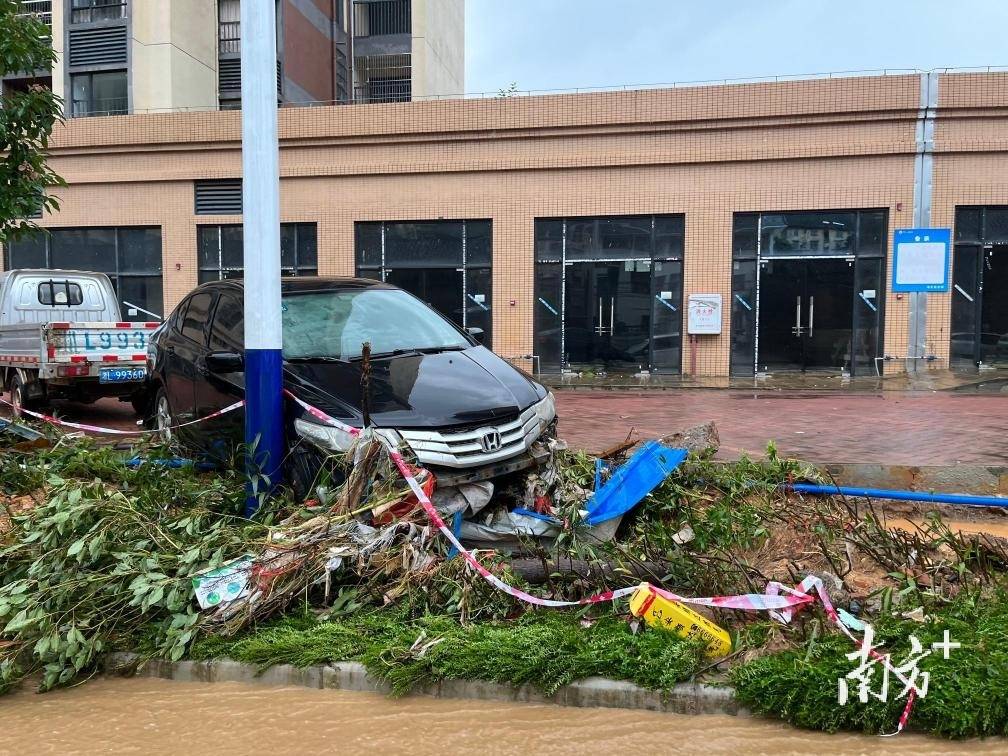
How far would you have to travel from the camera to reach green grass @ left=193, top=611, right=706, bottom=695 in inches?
142

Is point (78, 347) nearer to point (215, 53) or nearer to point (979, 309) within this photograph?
point (979, 309)

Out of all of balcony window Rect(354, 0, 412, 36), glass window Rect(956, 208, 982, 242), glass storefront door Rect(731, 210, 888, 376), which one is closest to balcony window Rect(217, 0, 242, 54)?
balcony window Rect(354, 0, 412, 36)

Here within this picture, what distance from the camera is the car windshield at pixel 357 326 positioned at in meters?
5.90

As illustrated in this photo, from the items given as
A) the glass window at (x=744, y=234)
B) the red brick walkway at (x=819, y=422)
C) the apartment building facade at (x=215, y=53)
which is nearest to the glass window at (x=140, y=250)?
the apartment building facade at (x=215, y=53)

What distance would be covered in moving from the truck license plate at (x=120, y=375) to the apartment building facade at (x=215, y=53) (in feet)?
49.1

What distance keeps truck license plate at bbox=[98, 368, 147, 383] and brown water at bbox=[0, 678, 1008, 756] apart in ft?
23.2

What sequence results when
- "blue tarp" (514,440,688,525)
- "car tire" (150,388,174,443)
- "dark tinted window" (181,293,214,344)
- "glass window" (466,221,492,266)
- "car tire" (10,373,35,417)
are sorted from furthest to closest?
1. "glass window" (466,221,492,266)
2. "car tire" (10,373,35,417)
3. "car tire" (150,388,174,443)
4. "dark tinted window" (181,293,214,344)
5. "blue tarp" (514,440,688,525)

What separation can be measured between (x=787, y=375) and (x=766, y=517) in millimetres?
13045

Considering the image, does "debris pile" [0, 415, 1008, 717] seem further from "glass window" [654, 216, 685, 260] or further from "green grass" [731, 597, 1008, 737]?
"glass window" [654, 216, 685, 260]

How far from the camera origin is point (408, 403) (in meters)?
5.03

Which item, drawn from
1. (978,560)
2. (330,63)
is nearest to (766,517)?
(978,560)

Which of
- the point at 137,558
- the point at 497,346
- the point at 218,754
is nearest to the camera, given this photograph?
the point at 218,754

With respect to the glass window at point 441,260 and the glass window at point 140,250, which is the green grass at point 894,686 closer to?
the glass window at point 441,260

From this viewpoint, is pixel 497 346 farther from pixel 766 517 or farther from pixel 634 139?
pixel 766 517
